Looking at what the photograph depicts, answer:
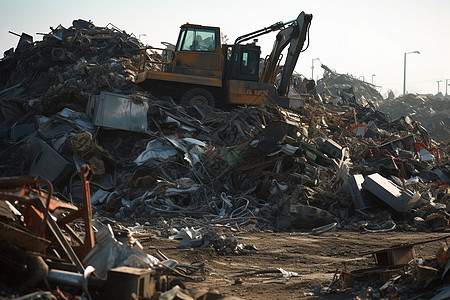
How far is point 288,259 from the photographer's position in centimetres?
774

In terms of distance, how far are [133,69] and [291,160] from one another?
315 inches

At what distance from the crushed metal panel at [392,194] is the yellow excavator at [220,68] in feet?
20.1

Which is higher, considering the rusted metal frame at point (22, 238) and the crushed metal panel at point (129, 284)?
the rusted metal frame at point (22, 238)

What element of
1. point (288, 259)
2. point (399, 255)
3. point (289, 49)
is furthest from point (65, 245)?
point (289, 49)

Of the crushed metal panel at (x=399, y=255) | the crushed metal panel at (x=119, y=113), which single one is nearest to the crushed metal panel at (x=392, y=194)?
the crushed metal panel at (x=399, y=255)

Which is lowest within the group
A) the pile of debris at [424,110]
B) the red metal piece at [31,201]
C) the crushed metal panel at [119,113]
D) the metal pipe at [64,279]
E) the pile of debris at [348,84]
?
the metal pipe at [64,279]

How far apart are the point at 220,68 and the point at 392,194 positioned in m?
7.53

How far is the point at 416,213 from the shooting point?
1118 centimetres

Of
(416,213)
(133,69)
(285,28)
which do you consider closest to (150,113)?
(133,69)

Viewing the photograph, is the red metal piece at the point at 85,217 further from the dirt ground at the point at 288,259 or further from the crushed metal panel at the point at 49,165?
the crushed metal panel at the point at 49,165

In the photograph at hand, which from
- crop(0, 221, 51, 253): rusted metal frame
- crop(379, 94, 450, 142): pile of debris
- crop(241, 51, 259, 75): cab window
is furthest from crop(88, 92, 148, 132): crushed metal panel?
crop(379, 94, 450, 142): pile of debris

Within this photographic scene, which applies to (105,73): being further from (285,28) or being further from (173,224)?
(173,224)

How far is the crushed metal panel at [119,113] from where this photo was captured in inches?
551

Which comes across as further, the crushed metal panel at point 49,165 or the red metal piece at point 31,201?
the crushed metal panel at point 49,165
